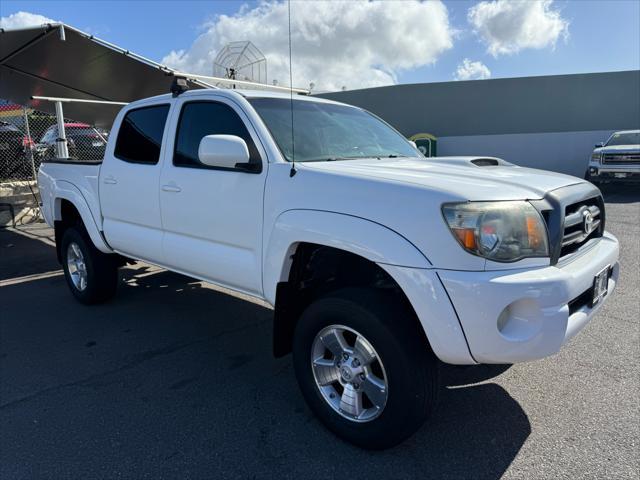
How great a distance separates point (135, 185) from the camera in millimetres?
4117

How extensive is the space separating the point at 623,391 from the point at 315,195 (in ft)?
7.98

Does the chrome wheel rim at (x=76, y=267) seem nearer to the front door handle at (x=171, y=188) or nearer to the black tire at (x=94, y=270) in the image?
the black tire at (x=94, y=270)

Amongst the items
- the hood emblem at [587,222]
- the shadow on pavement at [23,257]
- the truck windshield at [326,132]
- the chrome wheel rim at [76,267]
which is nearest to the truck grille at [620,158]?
the truck windshield at [326,132]

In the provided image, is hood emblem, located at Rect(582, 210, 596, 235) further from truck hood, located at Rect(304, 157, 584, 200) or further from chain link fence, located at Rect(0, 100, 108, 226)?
chain link fence, located at Rect(0, 100, 108, 226)

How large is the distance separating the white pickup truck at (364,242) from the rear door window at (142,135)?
1.2 inches

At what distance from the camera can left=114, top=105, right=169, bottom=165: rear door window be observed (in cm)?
402

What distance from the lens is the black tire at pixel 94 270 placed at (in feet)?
16.2

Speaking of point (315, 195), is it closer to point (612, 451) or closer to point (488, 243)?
point (488, 243)

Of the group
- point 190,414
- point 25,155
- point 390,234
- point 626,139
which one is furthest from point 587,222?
point 626,139

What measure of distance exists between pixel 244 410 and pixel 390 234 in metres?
1.59

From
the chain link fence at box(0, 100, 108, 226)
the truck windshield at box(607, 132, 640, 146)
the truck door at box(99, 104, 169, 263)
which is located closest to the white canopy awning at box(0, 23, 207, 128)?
the chain link fence at box(0, 100, 108, 226)

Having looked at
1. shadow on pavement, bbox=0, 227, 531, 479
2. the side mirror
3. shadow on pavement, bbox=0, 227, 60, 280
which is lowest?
shadow on pavement, bbox=0, 227, 531, 479

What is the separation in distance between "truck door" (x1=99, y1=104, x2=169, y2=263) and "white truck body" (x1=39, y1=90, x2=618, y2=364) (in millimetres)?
27

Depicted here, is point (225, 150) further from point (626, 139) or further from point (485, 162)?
point (626, 139)
